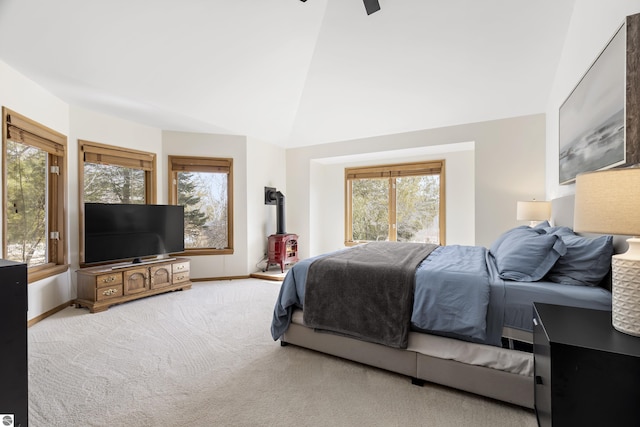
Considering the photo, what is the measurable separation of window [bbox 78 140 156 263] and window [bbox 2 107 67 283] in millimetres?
232

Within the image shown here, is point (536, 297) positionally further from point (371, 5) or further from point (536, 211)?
point (371, 5)

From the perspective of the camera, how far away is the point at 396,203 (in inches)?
218

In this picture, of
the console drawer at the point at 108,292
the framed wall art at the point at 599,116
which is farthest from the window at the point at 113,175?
the framed wall art at the point at 599,116

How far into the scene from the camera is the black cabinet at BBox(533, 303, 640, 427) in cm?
98

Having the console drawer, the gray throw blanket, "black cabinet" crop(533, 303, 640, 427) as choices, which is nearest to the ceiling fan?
the gray throw blanket

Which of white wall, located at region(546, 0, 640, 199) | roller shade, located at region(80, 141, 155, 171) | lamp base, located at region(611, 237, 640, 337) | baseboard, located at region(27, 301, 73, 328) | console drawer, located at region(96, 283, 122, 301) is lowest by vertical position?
baseboard, located at region(27, 301, 73, 328)

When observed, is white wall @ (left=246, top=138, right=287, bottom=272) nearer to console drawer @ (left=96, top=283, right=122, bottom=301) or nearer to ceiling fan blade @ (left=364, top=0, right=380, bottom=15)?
console drawer @ (left=96, top=283, right=122, bottom=301)

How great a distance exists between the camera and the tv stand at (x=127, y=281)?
11.2 feet

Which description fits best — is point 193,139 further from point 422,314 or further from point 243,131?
point 422,314

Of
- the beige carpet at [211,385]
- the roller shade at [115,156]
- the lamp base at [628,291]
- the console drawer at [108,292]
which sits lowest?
the beige carpet at [211,385]

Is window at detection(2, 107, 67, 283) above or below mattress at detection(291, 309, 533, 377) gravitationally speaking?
above

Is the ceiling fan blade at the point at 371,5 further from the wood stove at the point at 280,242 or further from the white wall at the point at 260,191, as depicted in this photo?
the wood stove at the point at 280,242

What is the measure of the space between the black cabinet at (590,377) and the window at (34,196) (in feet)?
13.7

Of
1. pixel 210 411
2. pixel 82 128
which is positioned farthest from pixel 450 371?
pixel 82 128
